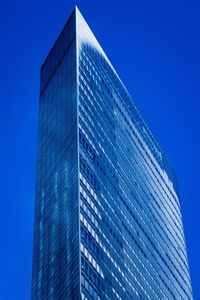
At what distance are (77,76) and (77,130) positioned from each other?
17116 millimetres

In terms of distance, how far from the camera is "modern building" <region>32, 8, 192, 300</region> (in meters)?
98.5

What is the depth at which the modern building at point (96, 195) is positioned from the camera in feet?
323

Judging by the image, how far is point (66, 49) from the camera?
14288 cm

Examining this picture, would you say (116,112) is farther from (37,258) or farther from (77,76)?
(37,258)

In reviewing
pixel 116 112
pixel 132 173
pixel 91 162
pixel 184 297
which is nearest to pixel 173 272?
pixel 184 297

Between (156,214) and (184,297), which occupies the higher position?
Result: (156,214)

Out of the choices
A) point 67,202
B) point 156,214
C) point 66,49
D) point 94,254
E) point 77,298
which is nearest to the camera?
point 77,298

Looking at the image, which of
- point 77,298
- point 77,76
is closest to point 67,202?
point 77,298

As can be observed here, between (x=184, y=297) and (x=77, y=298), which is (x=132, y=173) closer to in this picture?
(x=184, y=297)

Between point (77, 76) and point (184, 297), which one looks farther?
point (184, 297)

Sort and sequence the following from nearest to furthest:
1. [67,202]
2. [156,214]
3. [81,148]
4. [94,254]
Answer: 1. [94,254]
2. [67,202]
3. [81,148]
4. [156,214]

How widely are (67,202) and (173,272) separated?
178 feet

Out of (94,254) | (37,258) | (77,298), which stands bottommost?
(77,298)

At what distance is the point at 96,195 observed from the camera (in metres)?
108
